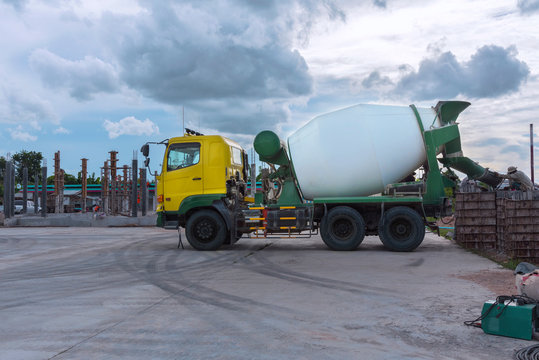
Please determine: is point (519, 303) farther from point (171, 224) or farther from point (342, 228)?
point (171, 224)

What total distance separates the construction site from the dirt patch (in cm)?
4

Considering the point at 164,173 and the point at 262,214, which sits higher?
the point at 164,173

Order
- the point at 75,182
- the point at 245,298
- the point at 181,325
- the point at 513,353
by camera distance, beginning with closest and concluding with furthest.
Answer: the point at 513,353 → the point at 181,325 → the point at 245,298 → the point at 75,182

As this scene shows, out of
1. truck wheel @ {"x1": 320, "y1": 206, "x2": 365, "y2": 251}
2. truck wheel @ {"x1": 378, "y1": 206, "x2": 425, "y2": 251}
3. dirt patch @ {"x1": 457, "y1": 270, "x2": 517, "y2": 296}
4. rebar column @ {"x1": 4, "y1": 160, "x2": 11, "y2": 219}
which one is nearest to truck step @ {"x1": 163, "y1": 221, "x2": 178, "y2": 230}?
truck wheel @ {"x1": 320, "y1": 206, "x2": 365, "y2": 251}

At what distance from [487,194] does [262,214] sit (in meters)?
6.49

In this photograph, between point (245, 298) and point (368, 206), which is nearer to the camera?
point (245, 298)

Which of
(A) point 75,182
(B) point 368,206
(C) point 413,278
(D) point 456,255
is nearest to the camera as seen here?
(C) point 413,278

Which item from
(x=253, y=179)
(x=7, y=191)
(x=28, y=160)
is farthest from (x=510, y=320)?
(x=28, y=160)

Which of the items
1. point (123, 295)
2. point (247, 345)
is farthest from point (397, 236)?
point (247, 345)

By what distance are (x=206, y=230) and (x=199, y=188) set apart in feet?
4.13

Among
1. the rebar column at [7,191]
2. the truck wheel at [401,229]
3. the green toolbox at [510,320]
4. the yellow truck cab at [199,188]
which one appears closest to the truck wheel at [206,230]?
the yellow truck cab at [199,188]

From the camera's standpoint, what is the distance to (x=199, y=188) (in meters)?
13.2

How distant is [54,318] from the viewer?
6.01 metres

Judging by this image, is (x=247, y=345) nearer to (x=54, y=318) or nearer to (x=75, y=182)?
(x=54, y=318)
